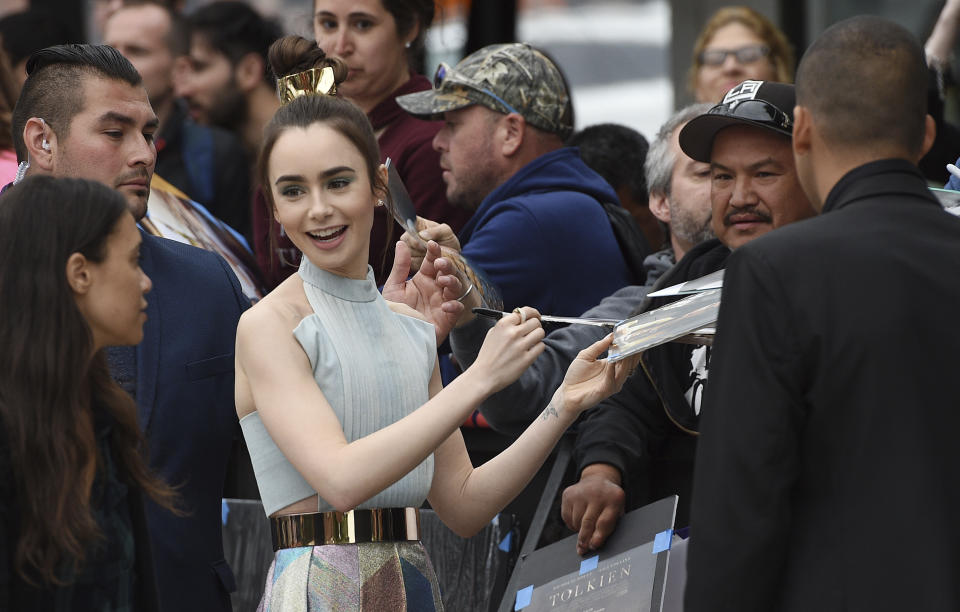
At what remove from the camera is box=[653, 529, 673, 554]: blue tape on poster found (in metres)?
3.34

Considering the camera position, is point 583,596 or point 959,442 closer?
point 959,442

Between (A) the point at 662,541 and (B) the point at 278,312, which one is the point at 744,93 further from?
(B) the point at 278,312

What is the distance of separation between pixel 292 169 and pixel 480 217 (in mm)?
1615

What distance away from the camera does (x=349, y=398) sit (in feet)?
9.39

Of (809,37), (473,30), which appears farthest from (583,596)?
(473,30)

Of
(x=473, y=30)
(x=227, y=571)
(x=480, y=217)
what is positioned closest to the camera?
(x=227, y=571)

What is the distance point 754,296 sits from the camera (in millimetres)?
2430

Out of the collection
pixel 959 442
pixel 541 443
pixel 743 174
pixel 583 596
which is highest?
pixel 743 174

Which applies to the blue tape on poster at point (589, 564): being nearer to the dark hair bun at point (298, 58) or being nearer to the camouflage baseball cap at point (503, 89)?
the dark hair bun at point (298, 58)

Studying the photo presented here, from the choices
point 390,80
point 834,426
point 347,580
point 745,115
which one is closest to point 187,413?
point 347,580

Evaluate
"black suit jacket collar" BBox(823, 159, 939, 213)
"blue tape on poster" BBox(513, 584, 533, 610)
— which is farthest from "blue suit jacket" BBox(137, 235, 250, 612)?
"black suit jacket collar" BBox(823, 159, 939, 213)

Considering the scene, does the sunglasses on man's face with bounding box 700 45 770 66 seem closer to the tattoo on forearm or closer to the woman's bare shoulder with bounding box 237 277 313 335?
the tattoo on forearm

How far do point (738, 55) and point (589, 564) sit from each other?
119 inches

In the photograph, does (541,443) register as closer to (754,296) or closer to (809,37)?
(754,296)
